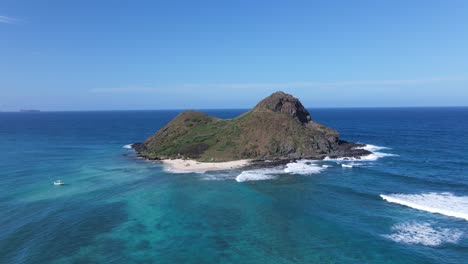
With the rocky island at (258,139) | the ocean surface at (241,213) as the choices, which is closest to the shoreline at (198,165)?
the rocky island at (258,139)

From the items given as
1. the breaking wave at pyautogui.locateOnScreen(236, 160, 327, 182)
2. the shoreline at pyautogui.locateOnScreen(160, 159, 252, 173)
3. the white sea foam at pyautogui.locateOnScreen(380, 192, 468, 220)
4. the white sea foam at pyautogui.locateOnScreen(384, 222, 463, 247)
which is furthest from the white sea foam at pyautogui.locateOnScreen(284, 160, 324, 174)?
the white sea foam at pyautogui.locateOnScreen(384, 222, 463, 247)

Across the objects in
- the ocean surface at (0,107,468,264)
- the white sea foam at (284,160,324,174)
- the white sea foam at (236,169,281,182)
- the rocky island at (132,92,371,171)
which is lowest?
the ocean surface at (0,107,468,264)

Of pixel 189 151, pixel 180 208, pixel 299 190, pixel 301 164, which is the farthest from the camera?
pixel 189 151

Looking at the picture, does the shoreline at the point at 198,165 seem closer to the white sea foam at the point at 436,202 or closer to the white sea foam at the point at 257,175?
the white sea foam at the point at 257,175

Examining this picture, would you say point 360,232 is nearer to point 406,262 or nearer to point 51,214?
point 406,262

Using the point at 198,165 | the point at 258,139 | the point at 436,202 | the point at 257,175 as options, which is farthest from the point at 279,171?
the point at 436,202

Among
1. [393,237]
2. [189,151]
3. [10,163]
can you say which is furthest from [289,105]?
[10,163]

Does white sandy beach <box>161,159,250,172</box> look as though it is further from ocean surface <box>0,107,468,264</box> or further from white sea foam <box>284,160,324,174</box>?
white sea foam <box>284,160,324,174</box>
